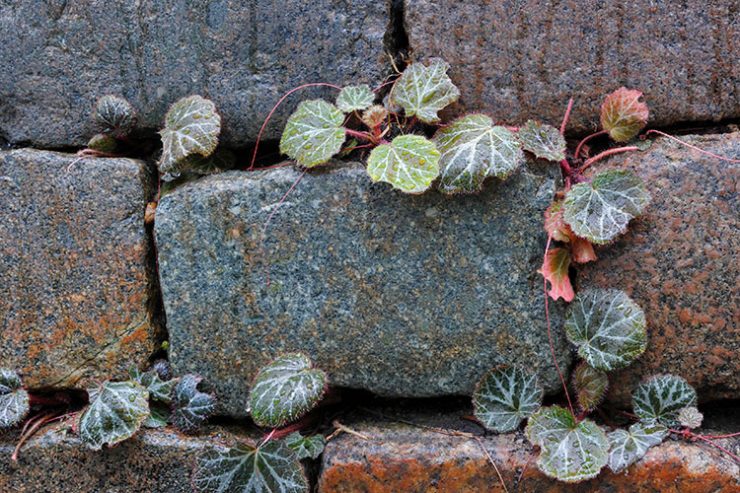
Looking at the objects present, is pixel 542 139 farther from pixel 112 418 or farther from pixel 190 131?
pixel 112 418

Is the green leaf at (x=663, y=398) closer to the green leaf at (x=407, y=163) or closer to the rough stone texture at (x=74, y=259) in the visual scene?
the green leaf at (x=407, y=163)

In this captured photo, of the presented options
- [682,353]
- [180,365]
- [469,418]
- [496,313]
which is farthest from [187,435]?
[682,353]

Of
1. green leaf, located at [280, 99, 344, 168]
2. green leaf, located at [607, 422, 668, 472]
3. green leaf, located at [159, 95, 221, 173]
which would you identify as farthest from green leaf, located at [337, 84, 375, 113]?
green leaf, located at [607, 422, 668, 472]

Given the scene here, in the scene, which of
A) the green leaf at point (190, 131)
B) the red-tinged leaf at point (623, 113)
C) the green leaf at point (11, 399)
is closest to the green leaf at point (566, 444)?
the red-tinged leaf at point (623, 113)

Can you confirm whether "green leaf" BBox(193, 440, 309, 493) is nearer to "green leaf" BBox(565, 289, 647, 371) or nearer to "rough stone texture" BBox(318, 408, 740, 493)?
"rough stone texture" BBox(318, 408, 740, 493)

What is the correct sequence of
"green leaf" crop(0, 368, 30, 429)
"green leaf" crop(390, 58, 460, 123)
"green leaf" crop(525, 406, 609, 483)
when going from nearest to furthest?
"green leaf" crop(525, 406, 609, 483)
"green leaf" crop(390, 58, 460, 123)
"green leaf" crop(0, 368, 30, 429)

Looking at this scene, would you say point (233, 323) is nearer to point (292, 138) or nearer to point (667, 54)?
point (292, 138)
